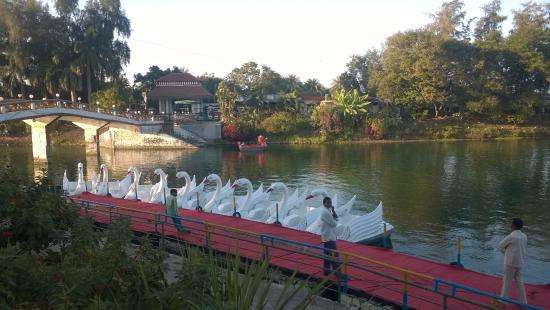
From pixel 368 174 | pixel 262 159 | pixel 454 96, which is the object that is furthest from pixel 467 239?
pixel 454 96

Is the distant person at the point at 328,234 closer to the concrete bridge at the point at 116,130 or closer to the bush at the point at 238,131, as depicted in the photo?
the concrete bridge at the point at 116,130

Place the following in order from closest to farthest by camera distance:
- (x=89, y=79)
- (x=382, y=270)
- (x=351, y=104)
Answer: (x=382, y=270) < (x=351, y=104) < (x=89, y=79)

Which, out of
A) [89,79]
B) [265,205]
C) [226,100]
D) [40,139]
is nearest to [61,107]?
[40,139]

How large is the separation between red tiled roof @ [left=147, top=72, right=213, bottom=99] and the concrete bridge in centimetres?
399

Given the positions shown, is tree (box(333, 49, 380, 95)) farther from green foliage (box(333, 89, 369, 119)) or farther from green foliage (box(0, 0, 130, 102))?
green foliage (box(0, 0, 130, 102))

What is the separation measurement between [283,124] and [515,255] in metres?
46.5

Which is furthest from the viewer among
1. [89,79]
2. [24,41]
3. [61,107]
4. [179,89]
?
[179,89]

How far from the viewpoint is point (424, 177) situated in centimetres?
2923

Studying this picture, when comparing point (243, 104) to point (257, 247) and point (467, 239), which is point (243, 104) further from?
point (257, 247)

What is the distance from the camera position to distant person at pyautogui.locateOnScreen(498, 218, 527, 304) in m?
7.50

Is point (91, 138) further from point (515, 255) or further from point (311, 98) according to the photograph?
point (515, 255)

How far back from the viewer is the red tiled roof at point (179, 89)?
2125 inches

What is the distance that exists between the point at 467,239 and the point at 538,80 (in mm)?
48495

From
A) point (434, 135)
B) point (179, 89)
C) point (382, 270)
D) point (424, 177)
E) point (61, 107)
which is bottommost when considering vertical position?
point (424, 177)
